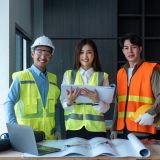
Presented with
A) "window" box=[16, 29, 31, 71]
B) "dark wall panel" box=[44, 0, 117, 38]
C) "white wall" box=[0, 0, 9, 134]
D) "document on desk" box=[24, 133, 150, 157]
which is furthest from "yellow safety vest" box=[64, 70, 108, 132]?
"dark wall panel" box=[44, 0, 117, 38]

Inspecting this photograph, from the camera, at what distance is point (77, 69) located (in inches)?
102

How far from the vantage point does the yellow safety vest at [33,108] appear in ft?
8.16

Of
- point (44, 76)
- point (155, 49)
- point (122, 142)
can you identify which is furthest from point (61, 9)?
point (122, 142)

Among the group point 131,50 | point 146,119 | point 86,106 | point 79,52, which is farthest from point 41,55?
point 146,119

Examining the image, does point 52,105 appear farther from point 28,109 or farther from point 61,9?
point 61,9

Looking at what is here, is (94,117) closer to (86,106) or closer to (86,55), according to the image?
(86,106)

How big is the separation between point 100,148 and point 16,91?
1.01 meters

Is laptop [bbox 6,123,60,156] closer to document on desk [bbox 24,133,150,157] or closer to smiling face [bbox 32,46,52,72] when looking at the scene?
document on desk [bbox 24,133,150,157]

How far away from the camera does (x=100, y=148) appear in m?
1.65

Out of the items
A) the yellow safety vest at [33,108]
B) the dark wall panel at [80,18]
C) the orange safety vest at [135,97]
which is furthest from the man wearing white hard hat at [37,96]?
the dark wall panel at [80,18]

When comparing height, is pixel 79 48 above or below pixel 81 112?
above

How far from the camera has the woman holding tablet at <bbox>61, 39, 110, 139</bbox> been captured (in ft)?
8.07

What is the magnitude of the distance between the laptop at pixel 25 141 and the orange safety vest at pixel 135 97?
111cm

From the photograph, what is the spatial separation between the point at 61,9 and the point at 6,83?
219cm
